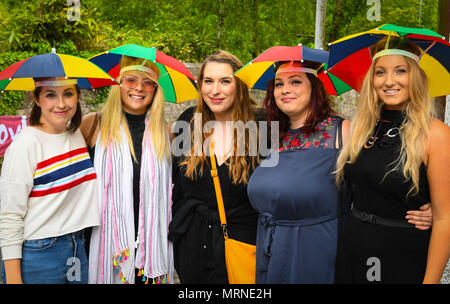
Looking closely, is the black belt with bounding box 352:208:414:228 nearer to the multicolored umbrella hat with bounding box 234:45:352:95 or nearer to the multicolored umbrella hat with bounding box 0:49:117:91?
the multicolored umbrella hat with bounding box 234:45:352:95

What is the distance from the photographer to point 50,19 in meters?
8.40

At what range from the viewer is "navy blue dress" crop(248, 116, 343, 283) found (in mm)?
2746

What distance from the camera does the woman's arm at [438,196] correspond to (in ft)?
7.61

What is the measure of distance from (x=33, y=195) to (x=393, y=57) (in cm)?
235

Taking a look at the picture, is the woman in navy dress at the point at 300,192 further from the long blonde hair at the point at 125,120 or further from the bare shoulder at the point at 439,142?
the long blonde hair at the point at 125,120

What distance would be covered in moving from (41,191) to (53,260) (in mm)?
438

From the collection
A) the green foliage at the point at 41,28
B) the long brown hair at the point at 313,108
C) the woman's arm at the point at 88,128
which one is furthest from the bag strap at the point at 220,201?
the green foliage at the point at 41,28

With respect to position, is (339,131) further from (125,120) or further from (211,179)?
(125,120)

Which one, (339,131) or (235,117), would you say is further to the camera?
(235,117)

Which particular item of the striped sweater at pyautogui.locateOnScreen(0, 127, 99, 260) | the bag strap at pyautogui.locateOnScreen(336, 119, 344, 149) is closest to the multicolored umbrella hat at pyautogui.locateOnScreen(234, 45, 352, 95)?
the bag strap at pyautogui.locateOnScreen(336, 119, 344, 149)

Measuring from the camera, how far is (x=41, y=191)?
8.72ft

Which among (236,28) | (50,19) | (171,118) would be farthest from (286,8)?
(50,19)

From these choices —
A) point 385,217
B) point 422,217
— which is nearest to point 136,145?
point 385,217

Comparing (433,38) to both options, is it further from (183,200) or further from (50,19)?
(50,19)
